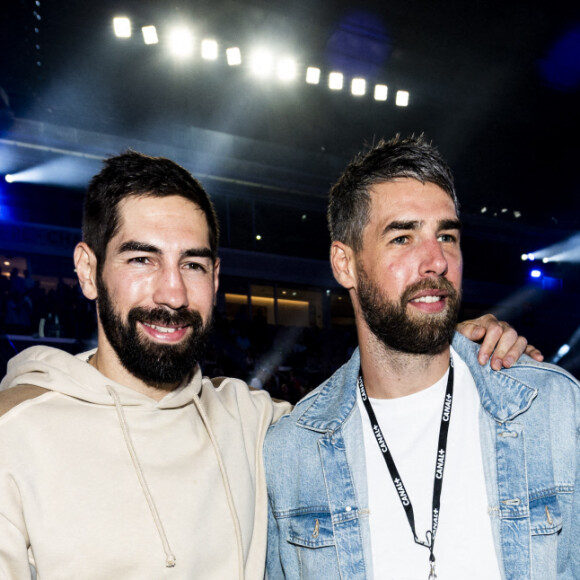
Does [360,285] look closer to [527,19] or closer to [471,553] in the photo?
[471,553]

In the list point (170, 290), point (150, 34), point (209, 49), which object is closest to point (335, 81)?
point (209, 49)

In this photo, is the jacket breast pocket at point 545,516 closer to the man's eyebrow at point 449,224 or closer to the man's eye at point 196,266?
the man's eyebrow at point 449,224

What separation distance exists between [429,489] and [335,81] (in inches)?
490

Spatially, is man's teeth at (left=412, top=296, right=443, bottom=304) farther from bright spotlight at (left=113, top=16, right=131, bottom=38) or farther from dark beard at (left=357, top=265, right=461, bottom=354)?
bright spotlight at (left=113, top=16, right=131, bottom=38)

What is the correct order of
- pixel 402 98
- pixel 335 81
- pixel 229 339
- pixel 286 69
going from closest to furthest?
pixel 286 69
pixel 402 98
pixel 335 81
pixel 229 339

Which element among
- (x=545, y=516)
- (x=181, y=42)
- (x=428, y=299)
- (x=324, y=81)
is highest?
(x=324, y=81)

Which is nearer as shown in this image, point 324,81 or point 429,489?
point 429,489

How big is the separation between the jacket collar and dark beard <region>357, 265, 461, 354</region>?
163 millimetres

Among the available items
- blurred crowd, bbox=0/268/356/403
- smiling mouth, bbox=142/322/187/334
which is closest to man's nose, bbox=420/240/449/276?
smiling mouth, bbox=142/322/187/334

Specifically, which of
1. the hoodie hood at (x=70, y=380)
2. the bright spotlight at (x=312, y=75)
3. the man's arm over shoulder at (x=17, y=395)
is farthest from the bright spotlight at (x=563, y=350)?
the man's arm over shoulder at (x=17, y=395)

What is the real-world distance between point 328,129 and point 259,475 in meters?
15.4

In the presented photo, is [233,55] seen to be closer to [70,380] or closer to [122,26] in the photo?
[122,26]

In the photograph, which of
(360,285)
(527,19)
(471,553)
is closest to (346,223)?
(360,285)

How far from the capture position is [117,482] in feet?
5.93
